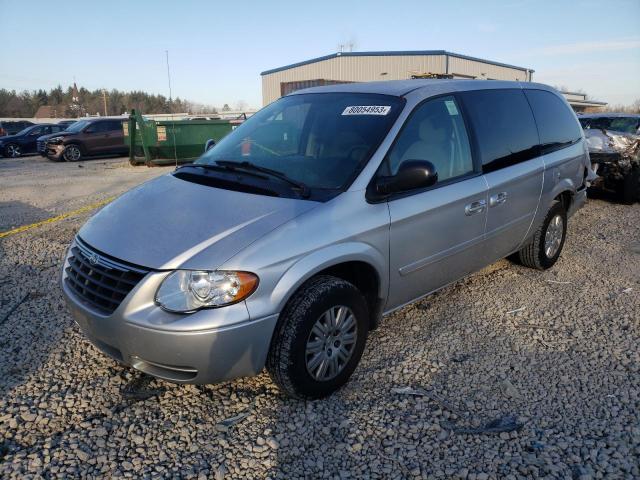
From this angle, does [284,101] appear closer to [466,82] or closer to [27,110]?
[466,82]

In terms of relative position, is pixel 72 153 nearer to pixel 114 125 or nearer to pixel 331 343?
pixel 114 125

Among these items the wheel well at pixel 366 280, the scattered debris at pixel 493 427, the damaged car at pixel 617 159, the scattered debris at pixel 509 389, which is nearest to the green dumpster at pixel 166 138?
the damaged car at pixel 617 159

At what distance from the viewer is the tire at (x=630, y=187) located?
8539 millimetres

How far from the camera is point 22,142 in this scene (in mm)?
21375

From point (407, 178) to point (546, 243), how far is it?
2655 mm

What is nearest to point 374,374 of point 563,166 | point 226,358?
point 226,358

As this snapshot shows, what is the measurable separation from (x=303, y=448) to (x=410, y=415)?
0.66 m

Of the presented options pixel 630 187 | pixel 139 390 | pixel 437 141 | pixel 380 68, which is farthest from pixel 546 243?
pixel 380 68

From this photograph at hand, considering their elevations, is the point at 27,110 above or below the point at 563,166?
above

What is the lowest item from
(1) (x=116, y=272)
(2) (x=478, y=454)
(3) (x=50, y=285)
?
(2) (x=478, y=454)

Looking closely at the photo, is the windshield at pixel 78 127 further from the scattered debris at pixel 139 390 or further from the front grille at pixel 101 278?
the scattered debris at pixel 139 390

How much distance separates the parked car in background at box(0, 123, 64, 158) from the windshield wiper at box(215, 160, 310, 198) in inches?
848

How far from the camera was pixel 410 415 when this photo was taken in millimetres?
2826

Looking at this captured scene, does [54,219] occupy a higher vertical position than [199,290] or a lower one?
lower
